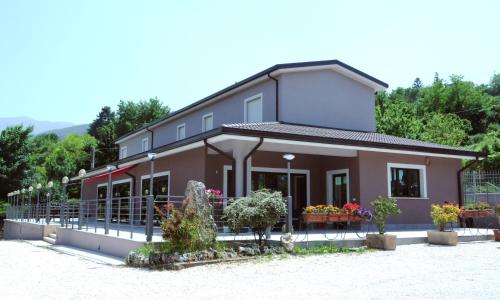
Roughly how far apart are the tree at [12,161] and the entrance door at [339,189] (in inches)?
1058

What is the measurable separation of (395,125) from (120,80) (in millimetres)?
24991

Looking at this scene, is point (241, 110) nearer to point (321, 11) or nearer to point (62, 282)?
point (321, 11)

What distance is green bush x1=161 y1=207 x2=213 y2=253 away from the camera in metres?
11.9

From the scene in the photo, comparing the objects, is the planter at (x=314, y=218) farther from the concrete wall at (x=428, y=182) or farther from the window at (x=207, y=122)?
the window at (x=207, y=122)

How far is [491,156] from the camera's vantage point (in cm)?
3869

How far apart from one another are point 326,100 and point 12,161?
26.7 metres

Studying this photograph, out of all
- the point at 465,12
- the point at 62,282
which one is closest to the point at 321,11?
the point at 465,12

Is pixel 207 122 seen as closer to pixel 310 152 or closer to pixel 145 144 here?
pixel 310 152

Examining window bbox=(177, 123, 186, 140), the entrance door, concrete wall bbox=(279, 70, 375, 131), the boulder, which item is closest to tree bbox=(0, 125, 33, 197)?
window bbox=(177, 123, 186, 140)

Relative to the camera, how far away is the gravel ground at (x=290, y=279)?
27.3 feet

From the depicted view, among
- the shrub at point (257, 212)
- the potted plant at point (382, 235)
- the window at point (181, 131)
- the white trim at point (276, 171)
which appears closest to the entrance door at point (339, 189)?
the white trim at point (276, 171)

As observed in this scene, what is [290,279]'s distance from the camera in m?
9.71

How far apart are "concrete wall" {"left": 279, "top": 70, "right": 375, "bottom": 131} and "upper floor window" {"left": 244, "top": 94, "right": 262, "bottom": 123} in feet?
5.53

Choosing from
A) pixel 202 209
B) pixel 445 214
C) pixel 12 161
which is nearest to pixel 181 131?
pixel 202 209
